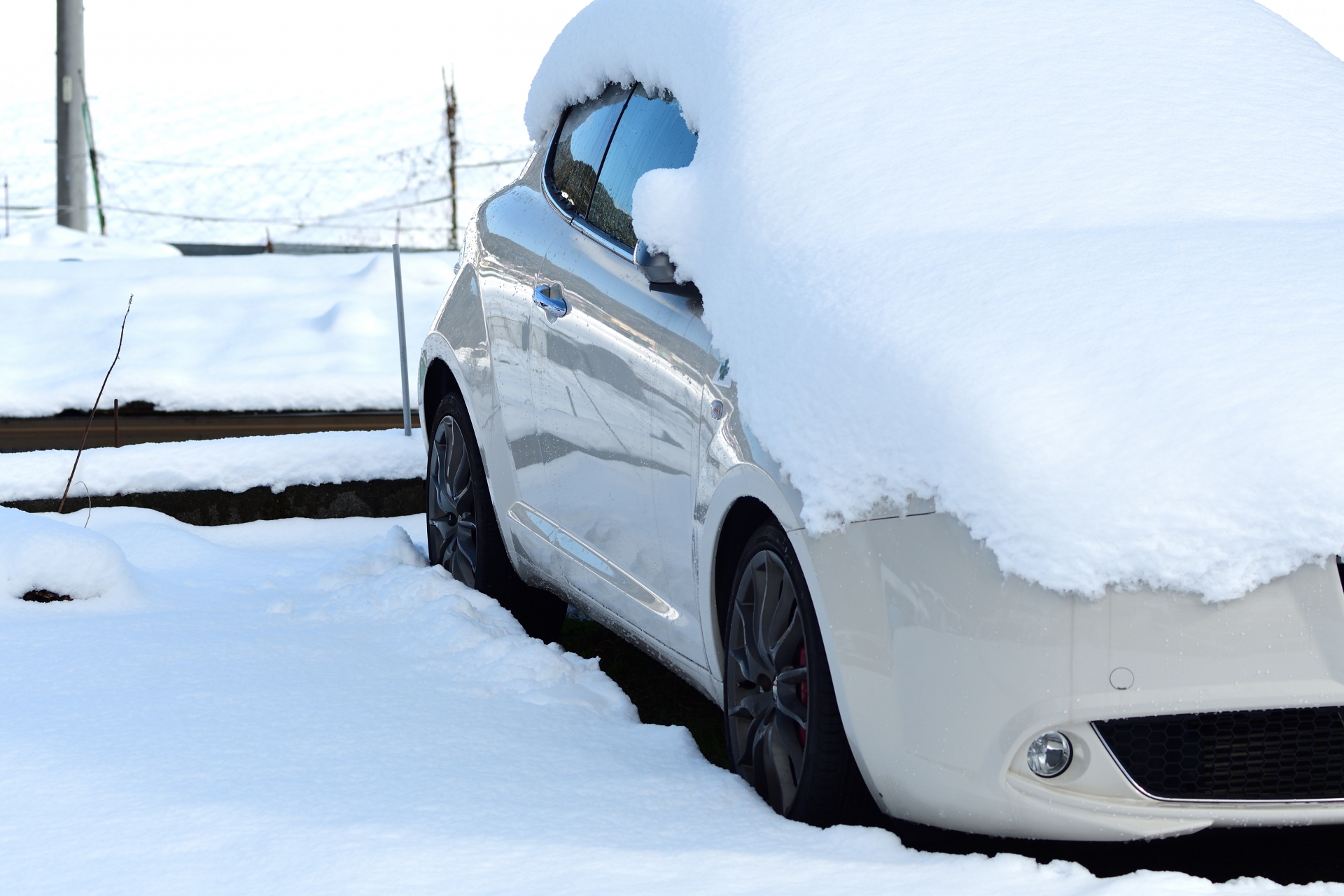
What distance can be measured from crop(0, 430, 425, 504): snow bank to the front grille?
4215 millimetres

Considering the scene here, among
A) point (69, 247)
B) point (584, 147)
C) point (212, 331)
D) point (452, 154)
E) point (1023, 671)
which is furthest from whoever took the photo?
point (452, 154)

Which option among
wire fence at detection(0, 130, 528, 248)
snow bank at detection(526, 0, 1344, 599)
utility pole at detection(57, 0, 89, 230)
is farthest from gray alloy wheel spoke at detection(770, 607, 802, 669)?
wire fence at detection(0, 130, 528, 248)

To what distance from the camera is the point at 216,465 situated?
616 centimetres

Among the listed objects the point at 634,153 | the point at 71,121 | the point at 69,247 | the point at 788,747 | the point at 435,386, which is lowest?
the point at 788,747

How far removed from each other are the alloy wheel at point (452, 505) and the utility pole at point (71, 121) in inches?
608

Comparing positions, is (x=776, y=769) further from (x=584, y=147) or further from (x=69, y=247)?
(x=69, y=247)

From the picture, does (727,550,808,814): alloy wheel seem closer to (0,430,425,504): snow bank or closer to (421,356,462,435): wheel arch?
(421,356,462,435): wheel arch

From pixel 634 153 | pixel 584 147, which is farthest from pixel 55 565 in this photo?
pixel 634 153

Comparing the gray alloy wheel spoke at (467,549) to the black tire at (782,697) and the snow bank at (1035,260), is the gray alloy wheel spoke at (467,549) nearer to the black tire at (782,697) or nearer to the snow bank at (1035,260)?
the snow bank at (1035,260)

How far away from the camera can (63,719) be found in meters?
3.41

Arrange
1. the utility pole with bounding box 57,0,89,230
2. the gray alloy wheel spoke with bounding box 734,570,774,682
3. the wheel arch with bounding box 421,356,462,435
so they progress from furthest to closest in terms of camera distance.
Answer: the utility pole with bounding box 57,0,89,230
the wheel arch with bounding box 421,356,462,435
the gray alloy wheel spoke with bounding box 734,570,774,682

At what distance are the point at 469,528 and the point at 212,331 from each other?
6.37m

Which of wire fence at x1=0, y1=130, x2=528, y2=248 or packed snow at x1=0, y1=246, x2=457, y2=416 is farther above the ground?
wire fence at x1=0, y1=130, x2=528, y2=248

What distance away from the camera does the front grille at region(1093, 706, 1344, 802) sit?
2467mm
